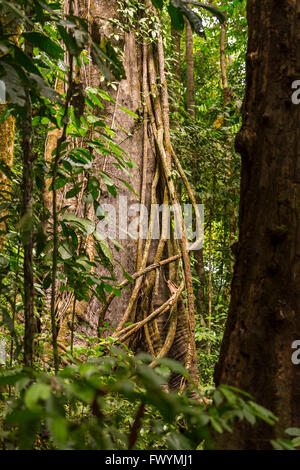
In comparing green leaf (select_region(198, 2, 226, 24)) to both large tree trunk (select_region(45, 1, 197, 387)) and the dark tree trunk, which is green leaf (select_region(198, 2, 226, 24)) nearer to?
the dark tree trunk

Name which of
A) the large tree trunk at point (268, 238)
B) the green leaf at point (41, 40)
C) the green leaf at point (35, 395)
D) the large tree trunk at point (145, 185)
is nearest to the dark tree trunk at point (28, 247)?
the green leaf at point (41, 40)

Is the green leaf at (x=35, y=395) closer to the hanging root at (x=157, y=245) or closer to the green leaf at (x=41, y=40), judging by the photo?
the green leaf at (x=41, y=40)

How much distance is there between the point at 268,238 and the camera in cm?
128

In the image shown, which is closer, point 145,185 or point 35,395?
point 35,395

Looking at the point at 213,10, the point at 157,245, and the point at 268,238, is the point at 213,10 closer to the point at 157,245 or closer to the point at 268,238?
the point at 268,238

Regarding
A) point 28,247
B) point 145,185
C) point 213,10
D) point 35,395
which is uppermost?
point 213,10

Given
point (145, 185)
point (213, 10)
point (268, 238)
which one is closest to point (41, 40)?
point (213, 10)

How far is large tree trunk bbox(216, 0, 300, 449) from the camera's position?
1.24 metres

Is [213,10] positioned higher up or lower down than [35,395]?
higher up

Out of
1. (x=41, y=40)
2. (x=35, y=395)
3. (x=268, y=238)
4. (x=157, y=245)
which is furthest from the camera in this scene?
(x=157, y=245)

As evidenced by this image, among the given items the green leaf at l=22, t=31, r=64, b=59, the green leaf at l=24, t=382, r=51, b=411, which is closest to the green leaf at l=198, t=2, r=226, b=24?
the green leaf at l=22, t=31, r=64, b=59
